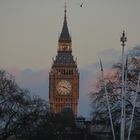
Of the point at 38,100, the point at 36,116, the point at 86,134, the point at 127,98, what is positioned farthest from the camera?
the point at 86,134

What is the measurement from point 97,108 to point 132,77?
14.8 ft

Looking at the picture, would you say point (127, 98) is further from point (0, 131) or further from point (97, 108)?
point (0, 131)

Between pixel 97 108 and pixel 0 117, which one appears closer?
pixel 97 108

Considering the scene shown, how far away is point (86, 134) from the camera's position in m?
148

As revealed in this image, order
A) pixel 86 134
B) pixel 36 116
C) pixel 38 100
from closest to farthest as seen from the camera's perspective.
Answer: pixel 36 116, pixel 38 100, pixel 86 134

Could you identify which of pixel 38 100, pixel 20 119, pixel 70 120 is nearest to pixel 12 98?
pixel 20 119

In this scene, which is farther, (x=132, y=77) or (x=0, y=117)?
(x=0, y=117)

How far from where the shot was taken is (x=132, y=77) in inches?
2995

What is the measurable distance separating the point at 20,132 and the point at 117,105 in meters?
20.5

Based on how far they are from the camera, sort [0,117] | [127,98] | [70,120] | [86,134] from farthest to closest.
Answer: [70,120] < [86,134] < [0,117] < [127,98]

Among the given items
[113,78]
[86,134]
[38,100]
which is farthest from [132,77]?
[86,134]

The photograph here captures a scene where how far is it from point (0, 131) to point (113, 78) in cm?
2103

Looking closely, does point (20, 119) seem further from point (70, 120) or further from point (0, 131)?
point (70, 120)

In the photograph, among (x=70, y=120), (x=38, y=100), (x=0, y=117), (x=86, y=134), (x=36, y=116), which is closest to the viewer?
(x=0, y=117)
